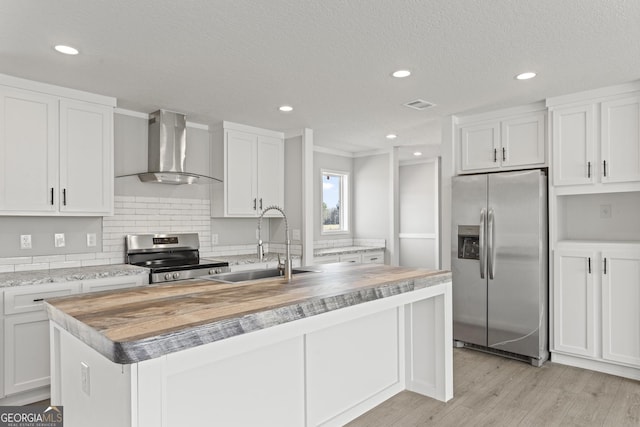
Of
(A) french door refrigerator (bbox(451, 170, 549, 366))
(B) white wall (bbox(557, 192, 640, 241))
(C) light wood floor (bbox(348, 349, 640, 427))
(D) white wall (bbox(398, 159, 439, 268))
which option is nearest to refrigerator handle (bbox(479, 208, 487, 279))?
(A) french door refrigerator (bbox(451, 170, 549, 366))

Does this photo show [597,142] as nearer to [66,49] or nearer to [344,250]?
[344,250]

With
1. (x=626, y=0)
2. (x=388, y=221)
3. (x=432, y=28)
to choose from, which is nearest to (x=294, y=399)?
(x=432, y=28)

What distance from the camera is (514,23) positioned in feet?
7.56

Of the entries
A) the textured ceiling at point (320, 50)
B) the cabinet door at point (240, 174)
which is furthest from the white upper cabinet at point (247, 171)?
the textured ceiling at point (320, 50)

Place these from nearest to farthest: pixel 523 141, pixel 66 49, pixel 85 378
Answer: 1. pixel 85 378
2. pixel 66 49
3. pixel 523 141

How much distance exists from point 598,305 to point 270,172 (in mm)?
3615

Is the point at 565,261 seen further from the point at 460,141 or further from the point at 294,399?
the point at 294,399

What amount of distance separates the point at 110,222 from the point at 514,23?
12.2 ft

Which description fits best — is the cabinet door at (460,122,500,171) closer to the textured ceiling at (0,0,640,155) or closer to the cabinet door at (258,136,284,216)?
the textured ceiling at (0,0,640,155)

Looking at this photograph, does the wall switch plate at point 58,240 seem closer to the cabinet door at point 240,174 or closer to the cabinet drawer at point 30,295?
the cabinet drawer at point 30,295

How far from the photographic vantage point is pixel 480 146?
13.9 ft

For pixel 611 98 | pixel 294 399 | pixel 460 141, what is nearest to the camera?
pixel 294 399

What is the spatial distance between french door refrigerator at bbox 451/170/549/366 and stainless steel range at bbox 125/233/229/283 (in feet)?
8.00

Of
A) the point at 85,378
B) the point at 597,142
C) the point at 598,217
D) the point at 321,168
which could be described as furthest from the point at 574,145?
the point at 85,378
